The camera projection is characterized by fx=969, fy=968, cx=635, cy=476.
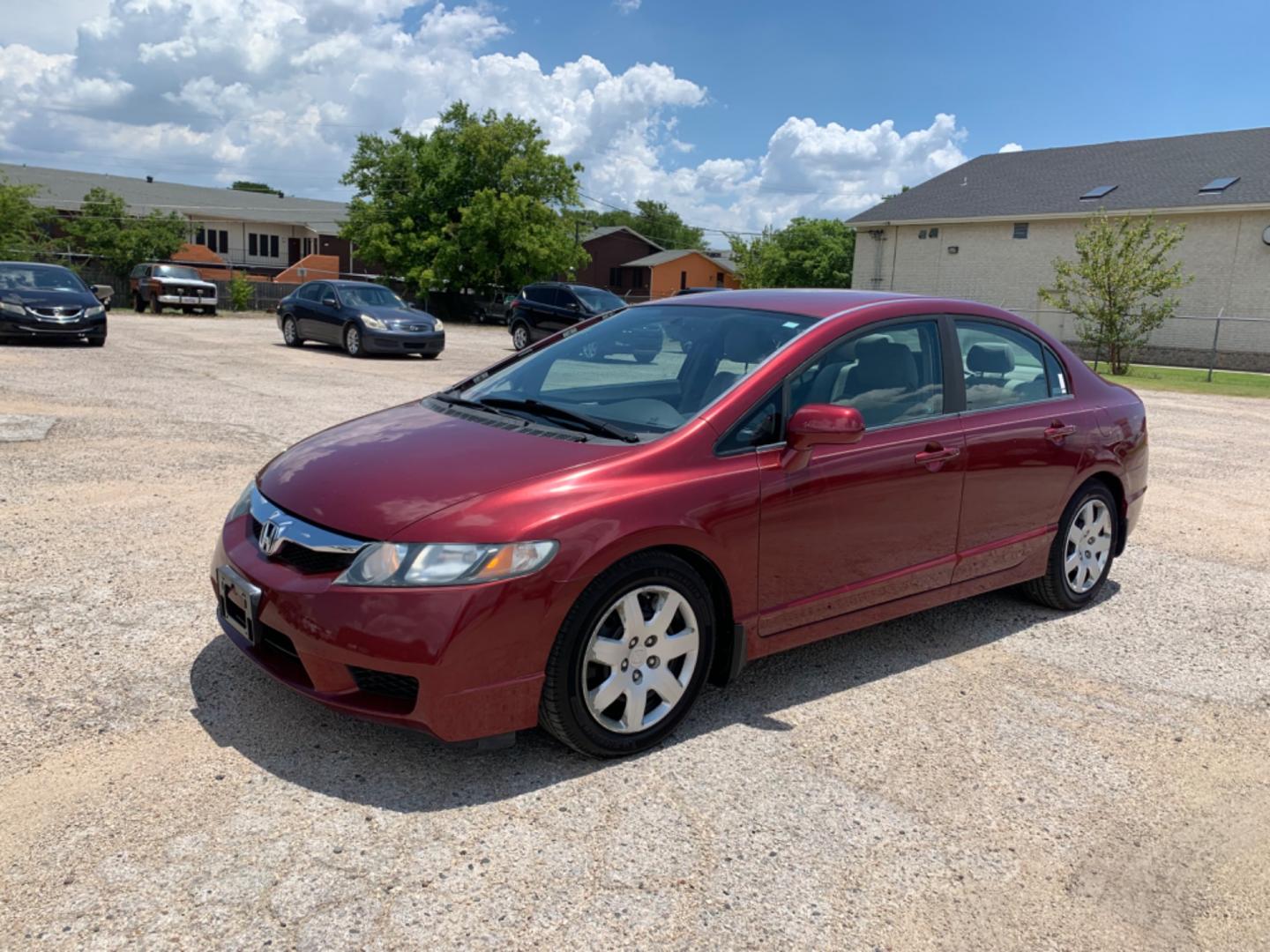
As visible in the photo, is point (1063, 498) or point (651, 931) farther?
point (1063, 498)

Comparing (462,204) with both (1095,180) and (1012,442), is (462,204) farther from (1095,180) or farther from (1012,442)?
(1012,442)

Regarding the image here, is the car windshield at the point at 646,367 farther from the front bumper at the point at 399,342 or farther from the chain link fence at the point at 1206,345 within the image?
the chain link fence at the point at 1206,345

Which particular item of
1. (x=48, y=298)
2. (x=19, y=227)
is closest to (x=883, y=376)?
(x=48, y=298)

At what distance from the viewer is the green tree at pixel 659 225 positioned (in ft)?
379

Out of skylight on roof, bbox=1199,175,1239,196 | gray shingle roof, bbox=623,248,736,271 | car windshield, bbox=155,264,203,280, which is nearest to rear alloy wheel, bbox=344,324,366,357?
car windshield, bbox=155,264,203,280

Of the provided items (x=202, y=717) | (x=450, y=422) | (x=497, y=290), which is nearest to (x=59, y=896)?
(x=202, y=717)

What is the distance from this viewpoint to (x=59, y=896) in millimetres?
2518

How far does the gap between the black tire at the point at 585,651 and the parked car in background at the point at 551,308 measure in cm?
1941

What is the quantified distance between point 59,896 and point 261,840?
1.67ft

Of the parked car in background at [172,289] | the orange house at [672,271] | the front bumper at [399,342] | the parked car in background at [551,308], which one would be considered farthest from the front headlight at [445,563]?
the orange house at [672,271]

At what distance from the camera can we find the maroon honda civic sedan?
3.04 metres

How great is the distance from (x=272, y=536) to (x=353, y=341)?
1600 cm

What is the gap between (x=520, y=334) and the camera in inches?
983

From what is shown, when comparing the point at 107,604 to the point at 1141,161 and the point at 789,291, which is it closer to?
the point at 789,291
